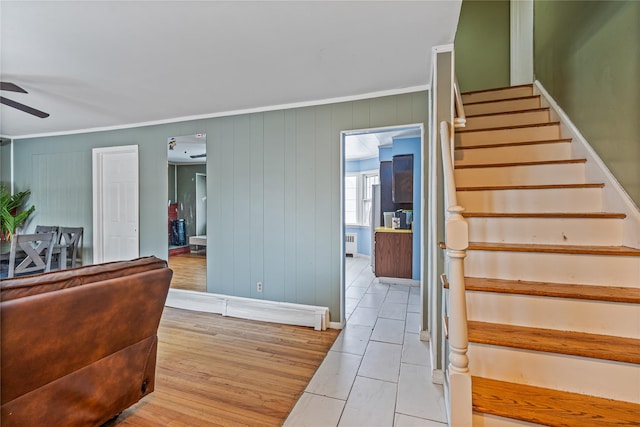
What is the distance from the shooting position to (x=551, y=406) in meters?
1.25

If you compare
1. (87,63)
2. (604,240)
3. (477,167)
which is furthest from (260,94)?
(604,240)

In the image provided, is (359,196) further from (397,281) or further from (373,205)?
(397,281)

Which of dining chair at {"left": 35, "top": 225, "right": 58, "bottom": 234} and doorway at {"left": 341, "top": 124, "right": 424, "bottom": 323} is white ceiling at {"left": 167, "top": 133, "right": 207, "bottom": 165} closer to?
doorway at {"left": 341, "top": 124, "right": 424, "bottom": 323}

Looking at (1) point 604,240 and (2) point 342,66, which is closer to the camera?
(1) point 604,240

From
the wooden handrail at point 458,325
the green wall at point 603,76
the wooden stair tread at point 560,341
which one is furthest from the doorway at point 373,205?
the wooden handrail at point 458,325

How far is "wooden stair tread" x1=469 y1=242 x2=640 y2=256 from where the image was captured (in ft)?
5.04

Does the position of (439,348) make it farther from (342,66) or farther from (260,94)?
(260,94)

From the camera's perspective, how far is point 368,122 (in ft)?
9.73

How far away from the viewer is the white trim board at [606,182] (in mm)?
1632

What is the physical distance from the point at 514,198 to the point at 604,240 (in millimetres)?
521

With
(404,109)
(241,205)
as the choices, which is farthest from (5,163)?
(404,109)

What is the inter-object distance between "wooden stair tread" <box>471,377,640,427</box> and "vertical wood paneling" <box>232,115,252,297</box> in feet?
8.69

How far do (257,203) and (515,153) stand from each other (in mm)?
2566

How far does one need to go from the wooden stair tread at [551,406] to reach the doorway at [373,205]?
1804 mm
